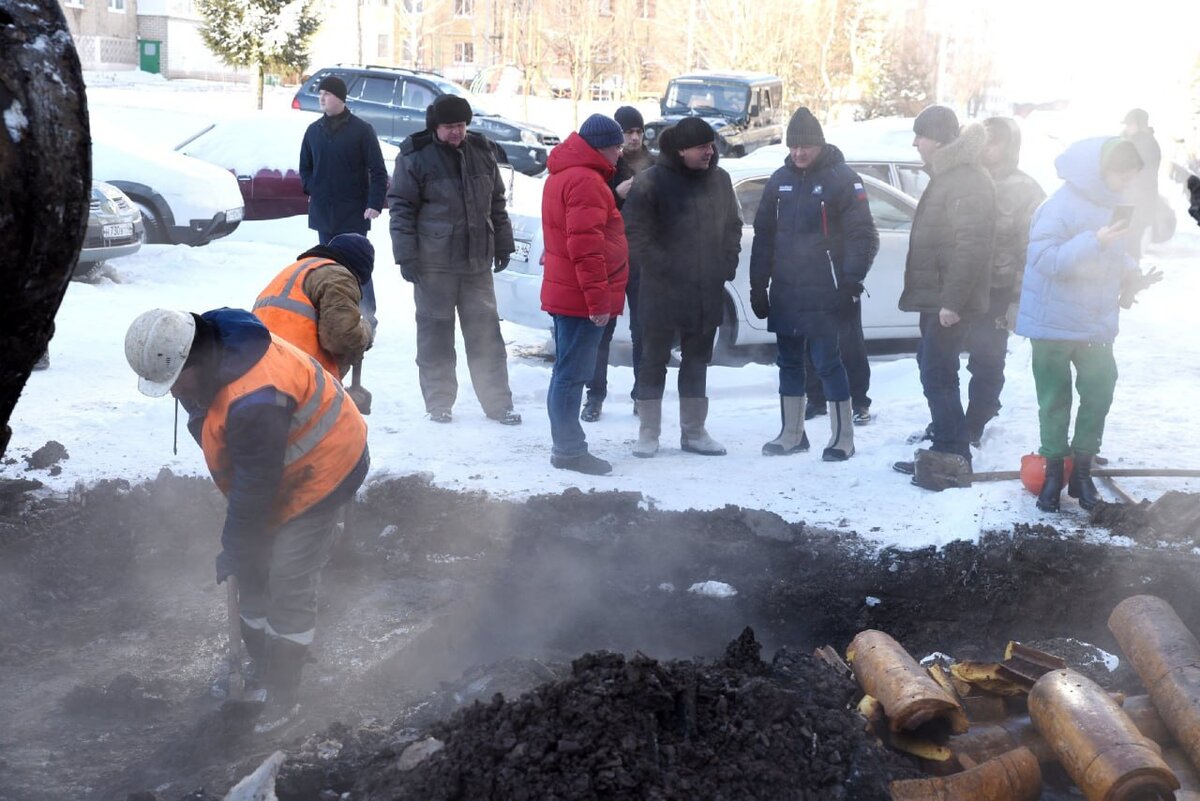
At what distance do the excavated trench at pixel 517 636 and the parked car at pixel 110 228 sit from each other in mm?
5293

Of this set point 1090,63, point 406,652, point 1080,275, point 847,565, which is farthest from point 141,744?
point 1090,63

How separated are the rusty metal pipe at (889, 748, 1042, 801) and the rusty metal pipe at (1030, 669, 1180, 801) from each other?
141 mm

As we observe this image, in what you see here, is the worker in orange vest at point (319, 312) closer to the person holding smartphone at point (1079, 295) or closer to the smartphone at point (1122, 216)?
the person holding smartphone at point (1079, 295)

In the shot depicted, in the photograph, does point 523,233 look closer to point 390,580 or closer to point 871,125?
point 390,580

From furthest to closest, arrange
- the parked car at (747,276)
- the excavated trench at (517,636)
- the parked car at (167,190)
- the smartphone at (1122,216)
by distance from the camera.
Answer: the parked car at (167,190) < the parked car at (747,276) < the smartphone at (1122,216) < the excavated trench at (517,636)

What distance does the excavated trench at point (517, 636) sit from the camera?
3551 mm

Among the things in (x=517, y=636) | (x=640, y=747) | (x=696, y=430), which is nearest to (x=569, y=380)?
(x=696, y=430)

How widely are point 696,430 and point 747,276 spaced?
2.15m

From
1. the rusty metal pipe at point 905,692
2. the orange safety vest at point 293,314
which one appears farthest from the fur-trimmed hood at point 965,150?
the orange safety vest at point 293,314

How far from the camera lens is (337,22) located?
47.7 metres

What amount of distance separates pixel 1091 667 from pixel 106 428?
5.65m

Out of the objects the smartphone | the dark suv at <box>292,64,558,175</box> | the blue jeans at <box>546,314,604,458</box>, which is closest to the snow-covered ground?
the blue jeans at <box>546,314,604,458</box>

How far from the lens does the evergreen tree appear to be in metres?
32.9

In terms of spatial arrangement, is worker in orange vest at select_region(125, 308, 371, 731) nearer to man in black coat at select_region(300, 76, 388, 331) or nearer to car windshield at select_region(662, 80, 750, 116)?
man in black coat at select_region(300, 76, 388, 331)
